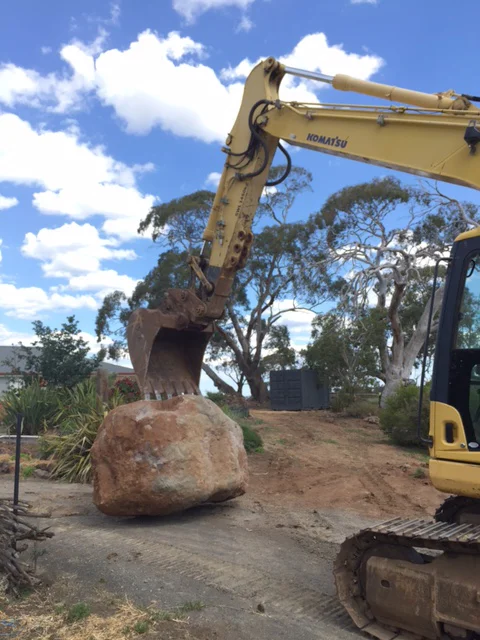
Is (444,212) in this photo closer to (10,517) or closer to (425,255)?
(425,255)

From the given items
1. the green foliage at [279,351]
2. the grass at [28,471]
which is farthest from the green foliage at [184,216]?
the grass at [28,471]

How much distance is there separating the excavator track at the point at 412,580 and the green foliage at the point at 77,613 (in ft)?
5.94

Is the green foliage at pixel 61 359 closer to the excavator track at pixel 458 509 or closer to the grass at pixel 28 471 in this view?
the grass at pixel 28 471

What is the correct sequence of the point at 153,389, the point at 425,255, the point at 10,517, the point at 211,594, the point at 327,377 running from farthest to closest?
the point at 327,377
the point at 425,255
the point at 153,389
the point at 10,517
the point at 211,594

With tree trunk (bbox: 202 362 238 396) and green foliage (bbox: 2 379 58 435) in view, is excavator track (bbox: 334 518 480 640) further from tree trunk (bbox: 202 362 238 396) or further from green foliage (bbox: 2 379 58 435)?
tree trunk (bbox: 202 362 238 396)

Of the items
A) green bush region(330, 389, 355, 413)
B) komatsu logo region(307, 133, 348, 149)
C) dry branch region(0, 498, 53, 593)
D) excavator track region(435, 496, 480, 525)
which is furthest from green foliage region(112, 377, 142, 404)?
green bush region(330, 389, 355, 413)

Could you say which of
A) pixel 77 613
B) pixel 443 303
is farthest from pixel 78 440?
pixel 443 303

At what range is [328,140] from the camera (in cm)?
620

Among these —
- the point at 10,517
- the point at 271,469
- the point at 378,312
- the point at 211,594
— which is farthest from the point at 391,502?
the point at 378,312

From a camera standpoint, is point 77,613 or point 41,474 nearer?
point 77,613

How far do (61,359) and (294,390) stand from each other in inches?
451

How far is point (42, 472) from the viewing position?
10.3 metres

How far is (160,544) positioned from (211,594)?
1.44m

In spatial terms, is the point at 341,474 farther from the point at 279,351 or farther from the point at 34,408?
the point at 279,351
